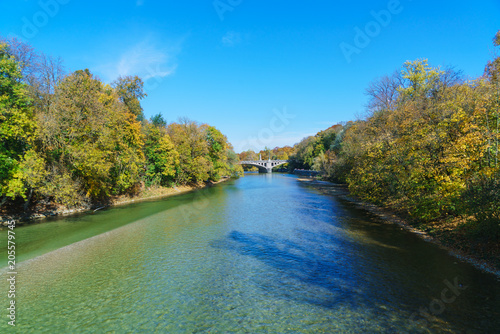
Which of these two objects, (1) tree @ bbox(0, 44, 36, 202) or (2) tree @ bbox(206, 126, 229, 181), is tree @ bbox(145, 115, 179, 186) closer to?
(2) tree @ bbox(206, 126, 229, 181)

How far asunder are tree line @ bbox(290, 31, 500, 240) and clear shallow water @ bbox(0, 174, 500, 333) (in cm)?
279

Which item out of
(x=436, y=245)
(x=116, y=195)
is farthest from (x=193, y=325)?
(x=116, y=195)

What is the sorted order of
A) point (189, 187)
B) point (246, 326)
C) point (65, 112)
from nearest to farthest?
point (246, 326)
point (65, 112)
point (189, 187)

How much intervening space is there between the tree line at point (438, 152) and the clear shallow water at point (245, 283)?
2.79 metres

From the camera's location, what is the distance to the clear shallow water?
779 cm

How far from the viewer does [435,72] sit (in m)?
26.9

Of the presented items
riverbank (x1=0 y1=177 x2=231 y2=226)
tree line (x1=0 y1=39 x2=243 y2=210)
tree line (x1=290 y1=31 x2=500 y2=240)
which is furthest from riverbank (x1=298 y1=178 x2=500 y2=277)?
riverbank (x1=0 y1=177 x2=231 y2=226)

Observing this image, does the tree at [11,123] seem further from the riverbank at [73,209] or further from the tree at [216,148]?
the tree at [216,148]

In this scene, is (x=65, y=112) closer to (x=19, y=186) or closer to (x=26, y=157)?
(x=26, y=157)

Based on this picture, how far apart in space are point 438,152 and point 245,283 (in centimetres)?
1448

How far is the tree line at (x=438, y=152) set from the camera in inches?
459

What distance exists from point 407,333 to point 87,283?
38.5 ft

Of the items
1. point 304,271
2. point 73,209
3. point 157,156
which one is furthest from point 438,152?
point 157,156

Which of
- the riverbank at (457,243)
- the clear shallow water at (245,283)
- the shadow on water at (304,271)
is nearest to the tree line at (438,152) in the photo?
the riverbank at (457,243)
